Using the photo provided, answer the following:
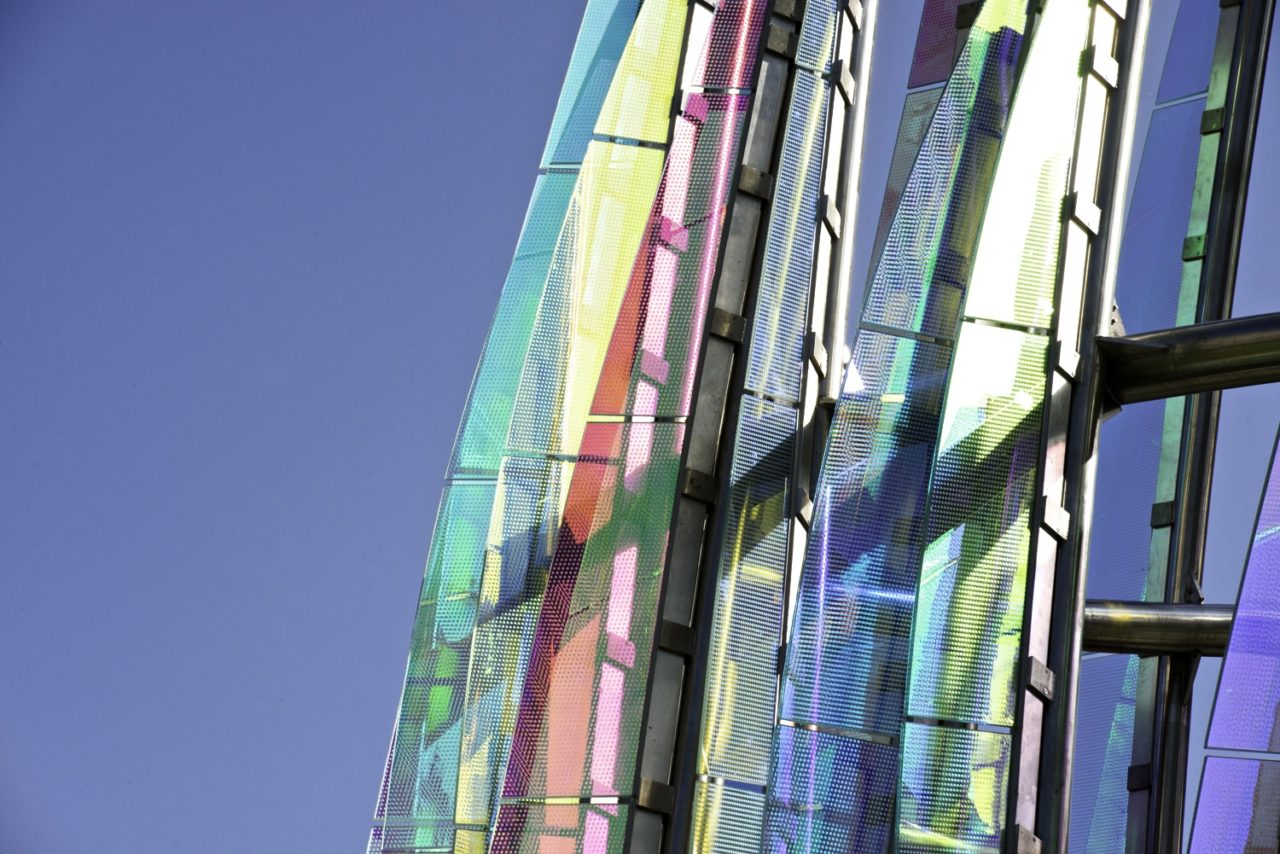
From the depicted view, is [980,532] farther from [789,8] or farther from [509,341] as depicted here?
[509,341]

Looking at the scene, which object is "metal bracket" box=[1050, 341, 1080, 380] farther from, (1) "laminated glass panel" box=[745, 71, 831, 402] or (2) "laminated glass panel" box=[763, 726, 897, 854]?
(1) "laminated glass panel" box=[745, 71, 831, 402]

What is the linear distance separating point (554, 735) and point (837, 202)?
455 centimetres

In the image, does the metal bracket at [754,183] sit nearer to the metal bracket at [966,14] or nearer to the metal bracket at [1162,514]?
the metal bracket at [966,14]

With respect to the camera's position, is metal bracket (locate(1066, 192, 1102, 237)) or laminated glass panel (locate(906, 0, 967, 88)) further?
laminated glass panel (locate(906, 0, 967, 88))

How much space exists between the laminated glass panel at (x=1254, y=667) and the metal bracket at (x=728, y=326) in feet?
12.2

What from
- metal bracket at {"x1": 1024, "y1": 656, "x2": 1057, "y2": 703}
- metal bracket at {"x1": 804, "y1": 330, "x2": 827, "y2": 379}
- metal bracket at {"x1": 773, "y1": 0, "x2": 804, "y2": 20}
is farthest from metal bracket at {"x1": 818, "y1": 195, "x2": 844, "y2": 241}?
metal bracket at {"x1": 1024, "y1": 656, "x2": 1057, "y2": 703}

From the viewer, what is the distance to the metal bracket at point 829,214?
13805 mm

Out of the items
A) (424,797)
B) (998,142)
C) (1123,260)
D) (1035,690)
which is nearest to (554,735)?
(424,797)

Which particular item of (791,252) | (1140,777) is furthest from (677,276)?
(1140,777)

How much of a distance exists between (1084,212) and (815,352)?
2.93 meters

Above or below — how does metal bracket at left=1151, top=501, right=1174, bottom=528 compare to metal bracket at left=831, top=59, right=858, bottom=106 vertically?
below

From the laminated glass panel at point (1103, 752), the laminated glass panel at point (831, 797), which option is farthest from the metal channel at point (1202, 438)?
the laminated glass panel at point (831, 797)

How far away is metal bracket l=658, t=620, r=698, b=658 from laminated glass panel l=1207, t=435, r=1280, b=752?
3.43 m

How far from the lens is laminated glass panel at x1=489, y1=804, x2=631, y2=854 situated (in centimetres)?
1196
